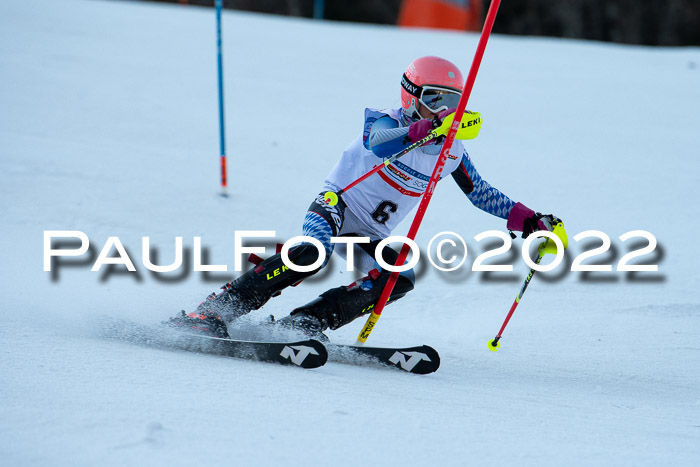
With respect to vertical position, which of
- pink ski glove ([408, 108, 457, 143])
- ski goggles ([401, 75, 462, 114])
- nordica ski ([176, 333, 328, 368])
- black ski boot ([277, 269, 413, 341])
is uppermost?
ski goggles ([401, 75, 462, 114])

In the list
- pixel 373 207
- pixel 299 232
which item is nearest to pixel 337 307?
pixel 373 207

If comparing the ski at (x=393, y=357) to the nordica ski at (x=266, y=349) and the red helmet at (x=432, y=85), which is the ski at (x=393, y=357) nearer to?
the nordica ski at (x=266, y=349)

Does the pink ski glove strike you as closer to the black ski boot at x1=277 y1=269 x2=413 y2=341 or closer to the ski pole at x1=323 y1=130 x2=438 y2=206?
the ski pole at x1=323 y1=130 x2=438 y2=206

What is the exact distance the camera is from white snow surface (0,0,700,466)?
233 centimetres

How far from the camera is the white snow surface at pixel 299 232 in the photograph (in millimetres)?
2326

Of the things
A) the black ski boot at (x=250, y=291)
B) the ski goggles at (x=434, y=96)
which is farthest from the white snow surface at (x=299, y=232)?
the ski goggles at (x=434, y=96)

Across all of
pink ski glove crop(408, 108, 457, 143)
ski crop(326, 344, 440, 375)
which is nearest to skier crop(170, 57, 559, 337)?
pink ski glove crop(408, 108, 457, 143)

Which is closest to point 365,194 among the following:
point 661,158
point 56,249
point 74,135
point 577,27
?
point 56,249

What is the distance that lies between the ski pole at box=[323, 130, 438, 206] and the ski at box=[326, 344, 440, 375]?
0.68 meters

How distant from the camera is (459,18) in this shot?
16375 mm

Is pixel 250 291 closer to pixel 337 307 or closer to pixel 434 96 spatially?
pixel 337 307

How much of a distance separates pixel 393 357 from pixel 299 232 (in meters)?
2.62

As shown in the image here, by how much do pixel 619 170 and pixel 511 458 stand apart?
19.1 feet

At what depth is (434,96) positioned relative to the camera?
3.39m
